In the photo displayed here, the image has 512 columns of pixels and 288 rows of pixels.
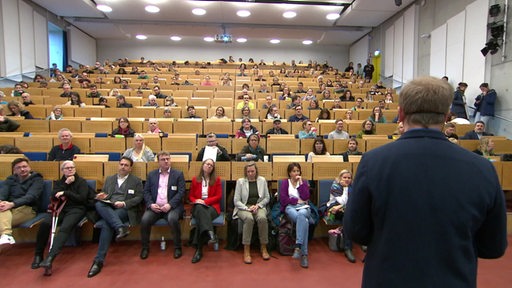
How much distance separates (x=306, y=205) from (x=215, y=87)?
6762 millimetres

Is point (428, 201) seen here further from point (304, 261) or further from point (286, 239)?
point (286, 239)

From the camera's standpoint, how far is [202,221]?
3.34 metres

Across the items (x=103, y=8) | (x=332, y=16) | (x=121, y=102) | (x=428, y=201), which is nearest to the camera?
(x=428, y=201)

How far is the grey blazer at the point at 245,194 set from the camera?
3559mm

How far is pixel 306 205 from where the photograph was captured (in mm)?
3543

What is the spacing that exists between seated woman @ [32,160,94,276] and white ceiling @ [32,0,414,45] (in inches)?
344

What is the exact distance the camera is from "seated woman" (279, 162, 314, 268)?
10.5 ft

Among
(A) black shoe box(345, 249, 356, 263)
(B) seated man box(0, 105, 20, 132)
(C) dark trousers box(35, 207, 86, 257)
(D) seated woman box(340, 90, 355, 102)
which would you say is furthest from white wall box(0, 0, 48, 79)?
(A) black shoe box(345, 249, 356, 263)

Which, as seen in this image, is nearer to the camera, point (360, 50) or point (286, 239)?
point (286, 239)

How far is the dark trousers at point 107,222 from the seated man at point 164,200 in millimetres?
223

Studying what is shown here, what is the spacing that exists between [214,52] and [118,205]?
14218 mm

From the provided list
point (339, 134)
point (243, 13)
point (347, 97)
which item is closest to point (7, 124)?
point (339, 134)

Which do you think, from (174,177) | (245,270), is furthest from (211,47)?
(245,270)

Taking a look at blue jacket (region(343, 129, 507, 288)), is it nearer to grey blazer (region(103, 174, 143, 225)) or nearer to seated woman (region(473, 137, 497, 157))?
grey blazer (region(103, 174, 143, 225))
